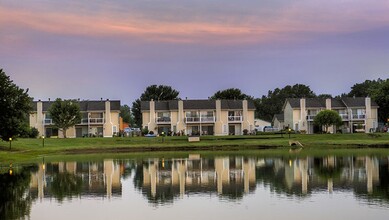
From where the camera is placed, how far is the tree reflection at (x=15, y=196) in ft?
83.7

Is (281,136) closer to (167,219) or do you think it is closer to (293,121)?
(293,121)

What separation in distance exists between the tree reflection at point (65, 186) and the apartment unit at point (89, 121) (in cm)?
7022

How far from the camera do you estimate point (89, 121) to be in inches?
4530

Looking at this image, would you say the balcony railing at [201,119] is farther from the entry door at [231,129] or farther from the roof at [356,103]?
the roof at [356,103]

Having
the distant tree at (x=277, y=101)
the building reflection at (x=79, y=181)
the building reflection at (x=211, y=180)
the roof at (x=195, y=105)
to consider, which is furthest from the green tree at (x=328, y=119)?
the distant tree at (x=277, y=101)

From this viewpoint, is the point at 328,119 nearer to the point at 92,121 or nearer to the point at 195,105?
the point at 195,105

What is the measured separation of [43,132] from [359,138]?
62293mm

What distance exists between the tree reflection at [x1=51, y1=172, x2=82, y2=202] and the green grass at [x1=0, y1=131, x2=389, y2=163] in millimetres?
30977

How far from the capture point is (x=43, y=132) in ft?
372

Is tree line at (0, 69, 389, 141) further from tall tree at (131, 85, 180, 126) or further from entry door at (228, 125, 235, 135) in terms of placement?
entry door at (228, 125, 235, 135)

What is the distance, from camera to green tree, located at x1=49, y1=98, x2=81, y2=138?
106 metres

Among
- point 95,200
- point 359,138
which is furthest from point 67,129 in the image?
point 95,200

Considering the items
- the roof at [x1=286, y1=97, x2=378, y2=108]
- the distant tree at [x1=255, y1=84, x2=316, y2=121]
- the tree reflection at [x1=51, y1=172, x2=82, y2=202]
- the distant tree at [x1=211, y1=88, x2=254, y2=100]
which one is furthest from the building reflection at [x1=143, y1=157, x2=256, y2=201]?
the distant tree at [x1=255, y1=84, x2=316, y2=121]

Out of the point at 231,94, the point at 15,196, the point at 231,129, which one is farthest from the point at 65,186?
the point at 231,94
